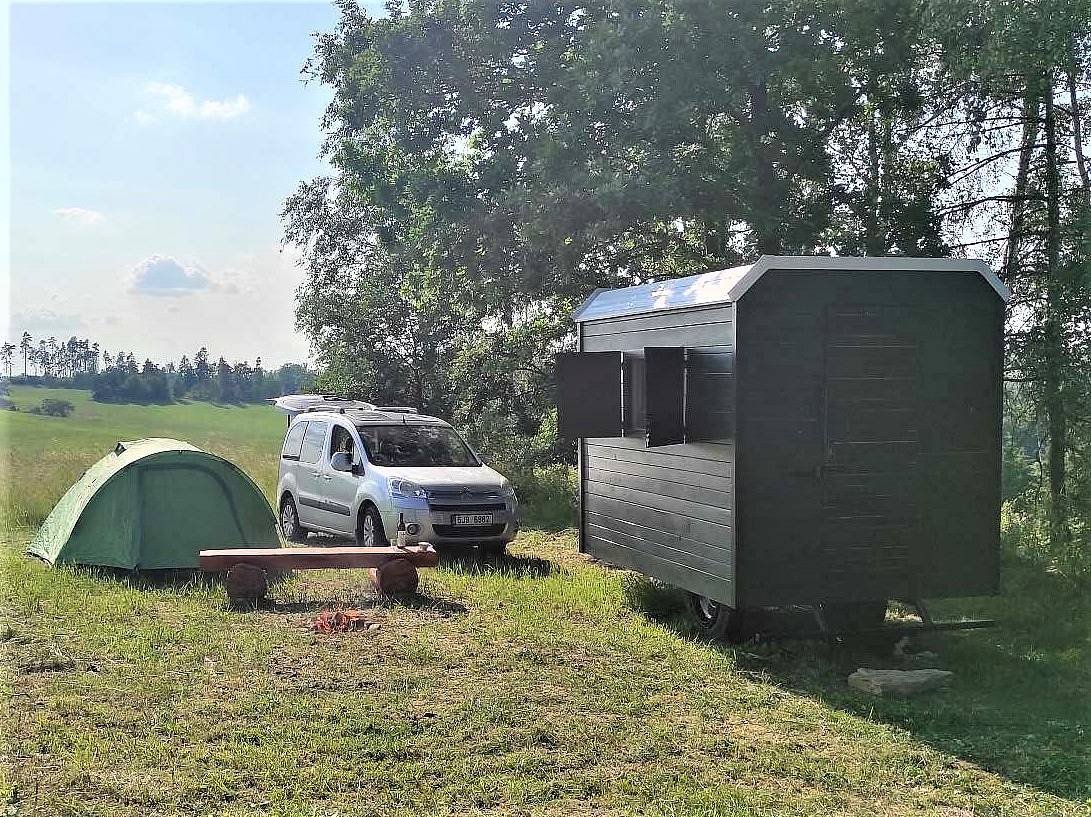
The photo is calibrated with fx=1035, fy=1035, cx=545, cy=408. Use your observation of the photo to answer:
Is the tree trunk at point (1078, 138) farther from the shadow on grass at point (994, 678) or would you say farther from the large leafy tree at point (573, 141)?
the shadow on grass at point (994, 678)

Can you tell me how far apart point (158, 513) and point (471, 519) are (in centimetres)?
351

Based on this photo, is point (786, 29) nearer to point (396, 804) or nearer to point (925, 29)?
point (925, 29)

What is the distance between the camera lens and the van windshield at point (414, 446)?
43.3ft

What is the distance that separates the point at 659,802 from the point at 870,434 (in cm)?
386

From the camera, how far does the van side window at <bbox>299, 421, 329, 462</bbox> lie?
556 inches

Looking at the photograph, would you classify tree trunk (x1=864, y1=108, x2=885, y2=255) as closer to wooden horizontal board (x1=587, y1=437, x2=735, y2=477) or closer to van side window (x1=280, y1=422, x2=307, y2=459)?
wooden horizontal board (x1=587, y1=437, x2=735, y2=477)

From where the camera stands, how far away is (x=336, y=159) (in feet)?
62.3

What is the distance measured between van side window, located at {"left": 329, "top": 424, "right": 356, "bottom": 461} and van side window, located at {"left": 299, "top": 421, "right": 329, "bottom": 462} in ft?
0.68

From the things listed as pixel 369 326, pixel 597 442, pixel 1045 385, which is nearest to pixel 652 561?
pixel 597 442

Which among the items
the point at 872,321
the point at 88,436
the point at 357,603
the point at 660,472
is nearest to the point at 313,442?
the point at 357,603

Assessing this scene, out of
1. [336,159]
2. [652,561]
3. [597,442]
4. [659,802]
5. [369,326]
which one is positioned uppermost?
[336,159]

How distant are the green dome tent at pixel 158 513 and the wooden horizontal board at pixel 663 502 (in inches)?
155

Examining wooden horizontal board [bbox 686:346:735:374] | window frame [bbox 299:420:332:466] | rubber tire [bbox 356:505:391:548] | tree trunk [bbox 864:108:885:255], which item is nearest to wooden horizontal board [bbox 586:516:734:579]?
wooden horizontal board [bbox 686:346:735:374]

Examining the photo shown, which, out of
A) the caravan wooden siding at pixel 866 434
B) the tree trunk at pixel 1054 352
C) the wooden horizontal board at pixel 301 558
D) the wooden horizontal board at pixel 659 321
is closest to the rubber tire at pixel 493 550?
the wooden horizontal board at pixel 301 558
